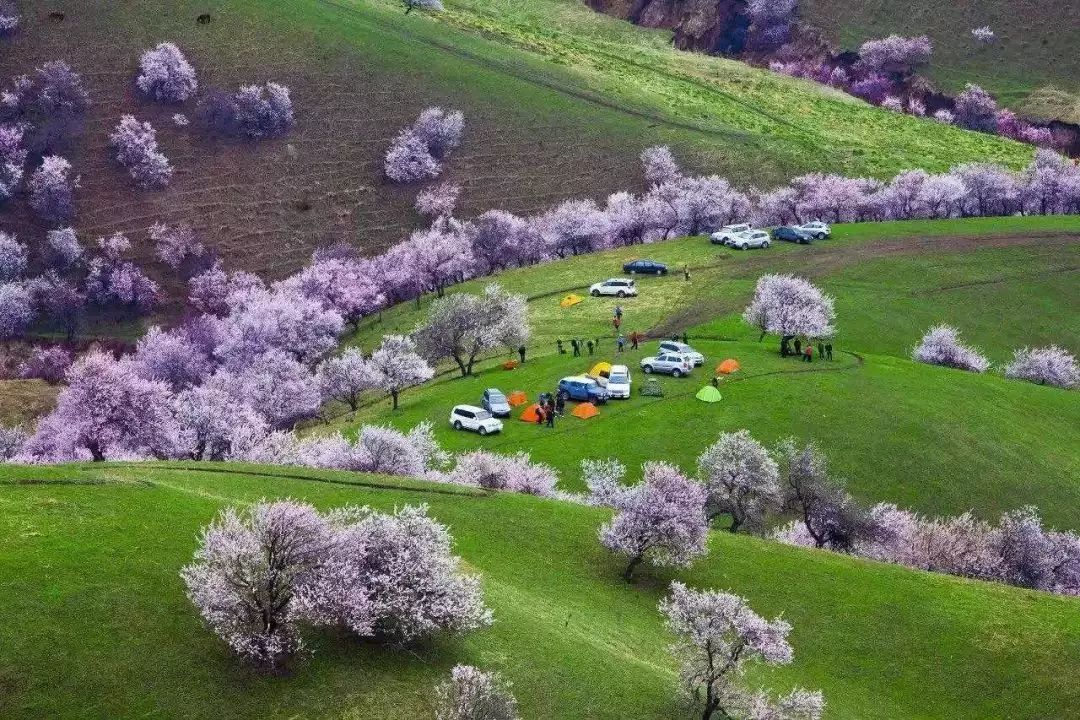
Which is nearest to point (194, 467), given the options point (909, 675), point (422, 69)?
point (909, 675)

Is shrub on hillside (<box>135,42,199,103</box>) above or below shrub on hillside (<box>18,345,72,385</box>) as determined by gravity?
above

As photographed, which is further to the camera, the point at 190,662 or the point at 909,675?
the point at 909,675

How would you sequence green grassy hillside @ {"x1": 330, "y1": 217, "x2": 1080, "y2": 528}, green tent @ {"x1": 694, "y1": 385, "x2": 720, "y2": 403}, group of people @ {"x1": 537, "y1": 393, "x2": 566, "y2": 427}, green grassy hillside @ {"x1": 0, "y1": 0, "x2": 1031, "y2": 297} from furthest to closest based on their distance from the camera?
1. green grassy hillside @ {"x1": 0, "y1": 0, "x2": 1031, "y2": 297}
2. green tent @ {"x1": 694, "y1": 385, "x2": 720, "y2": 403}
3. group of people @ {"x1": 537, "y1": 393, "x2": 566, "y2": 427}
4. green grassy hillside @ {"x1": 330, "y1": 217, "x2": 1080, "y2": 528}

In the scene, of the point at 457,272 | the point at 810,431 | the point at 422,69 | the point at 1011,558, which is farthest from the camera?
the point at 422,69

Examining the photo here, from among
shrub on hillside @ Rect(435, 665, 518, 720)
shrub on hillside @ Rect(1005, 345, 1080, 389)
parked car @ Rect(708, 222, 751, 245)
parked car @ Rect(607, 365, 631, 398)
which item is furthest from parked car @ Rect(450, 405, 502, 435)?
parked car @ Rect(708, 222, 751, 245)

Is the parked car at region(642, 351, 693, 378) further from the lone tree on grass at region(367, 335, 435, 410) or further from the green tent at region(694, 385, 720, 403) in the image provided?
the lone tree on grass at region(367, 335, 435, 410)

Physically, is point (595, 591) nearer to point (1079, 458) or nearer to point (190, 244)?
point (1079, 458)
